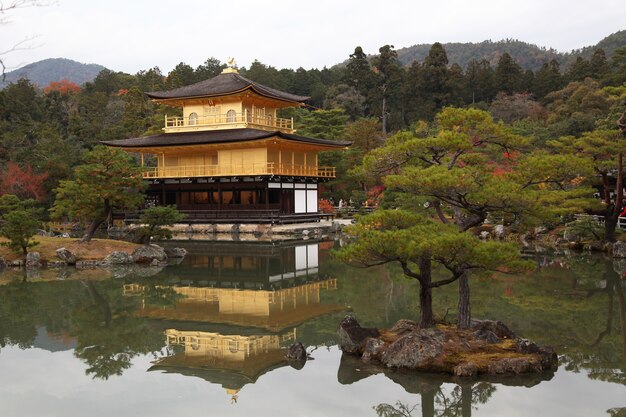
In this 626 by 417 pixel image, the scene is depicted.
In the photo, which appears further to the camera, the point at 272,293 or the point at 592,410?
the point at 272,293

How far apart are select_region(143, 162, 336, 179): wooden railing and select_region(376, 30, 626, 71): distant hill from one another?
253ft

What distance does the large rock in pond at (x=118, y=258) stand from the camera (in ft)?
69.6

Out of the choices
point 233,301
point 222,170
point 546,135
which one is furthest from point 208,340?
point 546,135

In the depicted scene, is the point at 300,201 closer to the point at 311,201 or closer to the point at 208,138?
the point at 311,201

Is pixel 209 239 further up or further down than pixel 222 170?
further down

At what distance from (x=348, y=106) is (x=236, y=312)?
56.7 metres

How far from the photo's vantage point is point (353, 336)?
10000 mm

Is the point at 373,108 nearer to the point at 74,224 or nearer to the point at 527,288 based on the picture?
the point at 74,224

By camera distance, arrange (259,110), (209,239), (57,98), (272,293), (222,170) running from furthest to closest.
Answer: (57,98) → (259,110) → (222,170) → (209,239) → (272,293)

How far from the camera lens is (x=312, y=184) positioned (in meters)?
36.9

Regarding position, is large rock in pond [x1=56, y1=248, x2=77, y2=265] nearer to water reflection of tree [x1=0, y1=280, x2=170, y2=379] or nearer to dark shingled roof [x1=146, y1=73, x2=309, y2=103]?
water reflection of tree [x1=0, y1=280, x2=170, y2=379]

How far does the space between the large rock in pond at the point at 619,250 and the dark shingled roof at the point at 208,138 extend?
57.0 ft

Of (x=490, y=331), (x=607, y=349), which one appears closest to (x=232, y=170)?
(x=490, y=331)

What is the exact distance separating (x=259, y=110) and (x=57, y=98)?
3507cm
